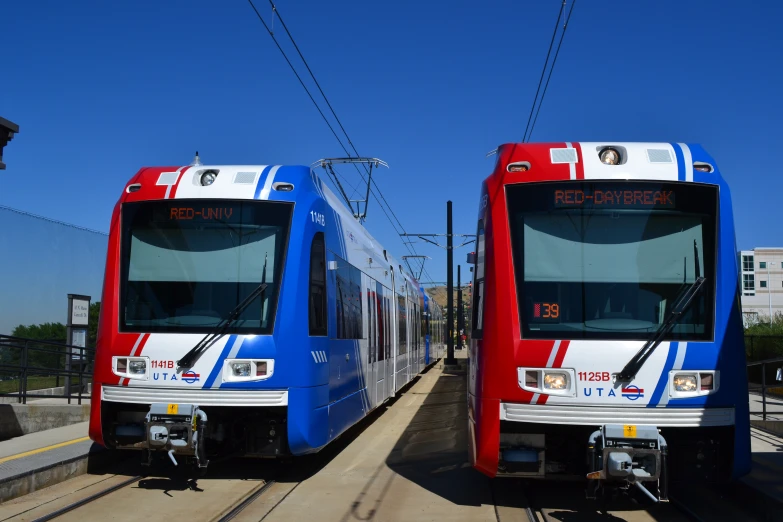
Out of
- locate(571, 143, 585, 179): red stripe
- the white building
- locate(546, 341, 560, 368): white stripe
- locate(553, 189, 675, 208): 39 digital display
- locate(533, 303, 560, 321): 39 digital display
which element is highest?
the white building

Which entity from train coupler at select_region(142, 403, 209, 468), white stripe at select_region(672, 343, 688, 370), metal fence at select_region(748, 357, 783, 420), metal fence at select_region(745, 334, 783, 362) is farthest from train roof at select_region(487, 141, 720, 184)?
metal fence at select_region(745, 334, 783, 362)

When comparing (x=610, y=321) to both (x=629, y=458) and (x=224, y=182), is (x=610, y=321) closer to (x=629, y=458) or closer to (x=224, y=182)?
(x=629, y=458)

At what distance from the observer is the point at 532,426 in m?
6.69

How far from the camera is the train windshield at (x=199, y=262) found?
792 centimetres

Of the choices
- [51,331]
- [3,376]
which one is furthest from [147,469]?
[51,331]

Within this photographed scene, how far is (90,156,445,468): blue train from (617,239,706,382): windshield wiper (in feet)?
10.5

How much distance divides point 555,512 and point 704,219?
2.91m

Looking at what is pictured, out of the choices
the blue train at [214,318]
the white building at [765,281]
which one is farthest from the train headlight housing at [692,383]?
the white building at [765,281]

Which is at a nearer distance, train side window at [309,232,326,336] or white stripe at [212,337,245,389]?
white stripe at [212,337,245,389]

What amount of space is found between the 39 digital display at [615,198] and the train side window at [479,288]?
835 millimetres

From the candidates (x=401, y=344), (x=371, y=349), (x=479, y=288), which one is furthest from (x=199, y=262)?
(x=401, y=344)

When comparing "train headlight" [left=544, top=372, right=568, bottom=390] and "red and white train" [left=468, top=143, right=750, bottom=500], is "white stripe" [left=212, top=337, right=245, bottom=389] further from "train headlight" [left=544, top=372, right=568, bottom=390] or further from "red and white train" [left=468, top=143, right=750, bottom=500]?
"train headlight" [left=544, top=372, right=568, bottom=390]

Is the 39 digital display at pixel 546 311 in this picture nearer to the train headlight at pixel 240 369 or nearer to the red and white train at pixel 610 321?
the red and white train at pixel 610 321

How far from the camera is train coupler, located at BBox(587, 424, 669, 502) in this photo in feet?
20.2
